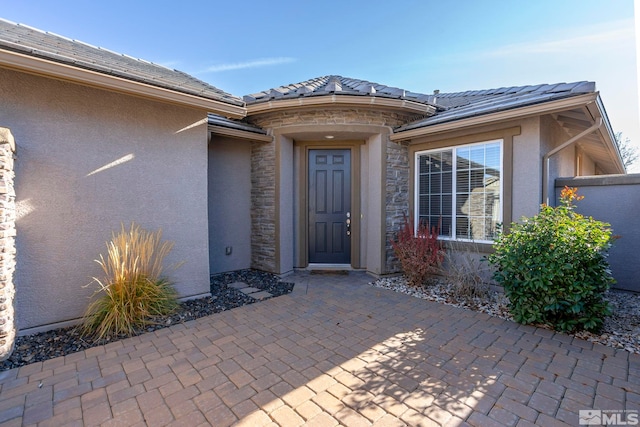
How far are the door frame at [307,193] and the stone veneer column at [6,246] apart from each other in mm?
4328

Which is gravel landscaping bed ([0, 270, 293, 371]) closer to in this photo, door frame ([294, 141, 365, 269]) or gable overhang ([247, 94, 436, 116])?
door frame ([294, 141, 365, 269])

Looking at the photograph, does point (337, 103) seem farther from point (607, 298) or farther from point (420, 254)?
point (607, 298)

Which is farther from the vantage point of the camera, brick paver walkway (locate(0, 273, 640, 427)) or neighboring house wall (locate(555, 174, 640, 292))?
neighboring house wall (locate(555, 174, 640, 292))

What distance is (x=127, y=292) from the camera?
346 centimetres

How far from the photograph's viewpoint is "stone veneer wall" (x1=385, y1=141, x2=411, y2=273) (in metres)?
5.88

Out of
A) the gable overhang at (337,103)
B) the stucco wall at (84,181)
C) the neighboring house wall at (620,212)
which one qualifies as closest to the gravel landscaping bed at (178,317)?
the stucco wall at (84,181)

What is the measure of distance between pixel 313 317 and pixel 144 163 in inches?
129

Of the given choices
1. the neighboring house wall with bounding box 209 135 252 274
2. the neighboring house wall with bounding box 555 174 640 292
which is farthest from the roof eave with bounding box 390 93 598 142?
the neighboring house wall with bounding box 209 135 252 274

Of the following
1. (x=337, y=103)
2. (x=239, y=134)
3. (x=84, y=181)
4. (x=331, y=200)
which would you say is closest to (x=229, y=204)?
(x=239, y=134)

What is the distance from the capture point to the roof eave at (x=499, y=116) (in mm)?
3619

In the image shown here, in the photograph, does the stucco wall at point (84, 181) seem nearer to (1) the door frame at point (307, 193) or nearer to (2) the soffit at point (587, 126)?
(1) the door frame at point (307, 193)

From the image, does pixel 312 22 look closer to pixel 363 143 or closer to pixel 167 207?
pixel 363 143

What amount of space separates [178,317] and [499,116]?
5.55m

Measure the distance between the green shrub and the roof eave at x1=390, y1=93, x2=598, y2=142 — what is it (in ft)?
3.83
